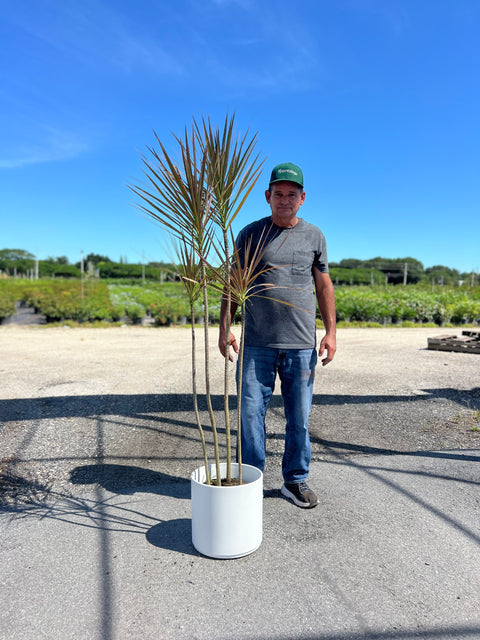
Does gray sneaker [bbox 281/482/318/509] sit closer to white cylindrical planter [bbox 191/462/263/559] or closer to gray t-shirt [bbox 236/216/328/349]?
white cylindrical planter [bbox 191/462/263/559]

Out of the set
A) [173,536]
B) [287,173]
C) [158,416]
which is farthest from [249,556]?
[158,416]

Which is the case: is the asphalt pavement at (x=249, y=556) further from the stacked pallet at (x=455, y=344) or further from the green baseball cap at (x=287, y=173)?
the stacked pallet at (x=455, y=344)

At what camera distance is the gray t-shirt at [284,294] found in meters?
2.46

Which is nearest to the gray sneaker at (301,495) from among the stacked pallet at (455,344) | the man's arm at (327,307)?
the man's arm at (327,307)

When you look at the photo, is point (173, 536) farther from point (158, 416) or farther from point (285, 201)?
point (158, 416)

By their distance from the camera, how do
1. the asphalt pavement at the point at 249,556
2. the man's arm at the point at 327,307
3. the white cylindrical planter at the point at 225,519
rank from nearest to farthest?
the asphalt pavement at the point at 249,556
the white cylindrical planter at the point at 225,519
the man's arm at the point at 327,307

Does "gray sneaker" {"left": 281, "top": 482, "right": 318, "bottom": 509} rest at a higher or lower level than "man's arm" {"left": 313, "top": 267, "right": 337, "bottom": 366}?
lower

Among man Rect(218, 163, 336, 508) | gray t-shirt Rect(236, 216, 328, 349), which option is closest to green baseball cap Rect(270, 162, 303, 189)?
man Rect(218, 163, 336, 508)

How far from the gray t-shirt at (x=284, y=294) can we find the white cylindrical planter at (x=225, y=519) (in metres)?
0.76

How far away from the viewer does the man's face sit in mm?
2434

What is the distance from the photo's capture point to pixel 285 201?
2.45 m

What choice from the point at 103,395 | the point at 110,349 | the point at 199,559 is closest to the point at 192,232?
the point at 199,559

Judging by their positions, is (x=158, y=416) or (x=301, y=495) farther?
(x=158, y=416)

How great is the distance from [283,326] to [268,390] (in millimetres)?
356
